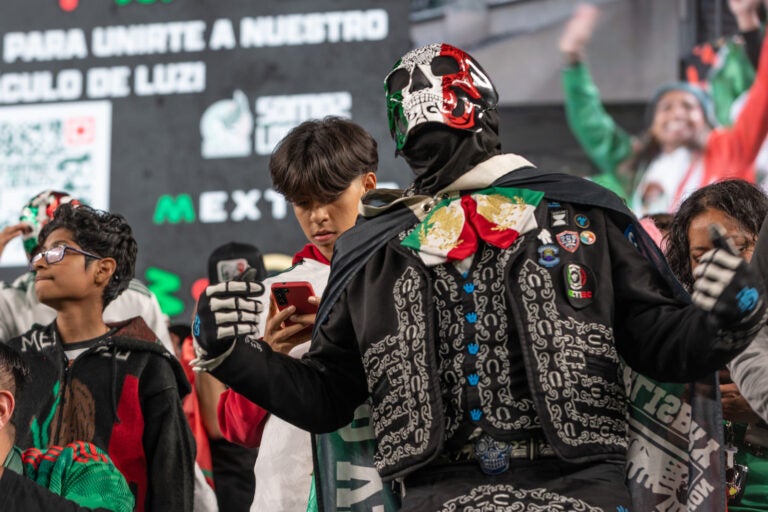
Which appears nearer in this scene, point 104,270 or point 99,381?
point 99,381

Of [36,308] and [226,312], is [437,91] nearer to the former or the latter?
[226,312]

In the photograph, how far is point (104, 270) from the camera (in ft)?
12.5

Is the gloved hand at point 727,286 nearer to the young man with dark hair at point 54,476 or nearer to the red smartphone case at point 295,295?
the red smartphone case at point 295,295

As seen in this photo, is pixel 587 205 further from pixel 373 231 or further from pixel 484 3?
pixel 484 3

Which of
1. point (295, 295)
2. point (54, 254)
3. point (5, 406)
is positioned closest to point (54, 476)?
point (5, 406)

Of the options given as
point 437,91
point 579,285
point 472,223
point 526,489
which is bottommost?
point 526,489

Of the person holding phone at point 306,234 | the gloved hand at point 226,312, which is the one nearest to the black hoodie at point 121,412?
the person holding phone at point 306,234

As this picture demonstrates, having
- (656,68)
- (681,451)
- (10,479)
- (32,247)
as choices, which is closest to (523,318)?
(681,451)

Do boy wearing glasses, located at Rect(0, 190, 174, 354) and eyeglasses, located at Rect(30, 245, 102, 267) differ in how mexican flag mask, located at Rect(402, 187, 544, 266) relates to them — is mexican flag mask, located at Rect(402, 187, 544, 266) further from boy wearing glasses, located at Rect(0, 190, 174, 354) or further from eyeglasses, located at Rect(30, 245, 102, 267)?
boy wearing glasses, located at Rect(0, 190, 174, 354)

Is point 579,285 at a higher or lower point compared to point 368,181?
lower

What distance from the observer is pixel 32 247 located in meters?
4.43

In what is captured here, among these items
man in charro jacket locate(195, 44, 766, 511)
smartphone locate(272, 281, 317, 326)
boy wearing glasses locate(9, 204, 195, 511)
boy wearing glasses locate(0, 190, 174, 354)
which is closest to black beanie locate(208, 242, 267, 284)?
boy wearing glasses locate(0, 190, 174, 354)

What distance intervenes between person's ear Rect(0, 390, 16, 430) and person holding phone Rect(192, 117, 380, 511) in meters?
0.64

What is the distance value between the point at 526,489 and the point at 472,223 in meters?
0.57
